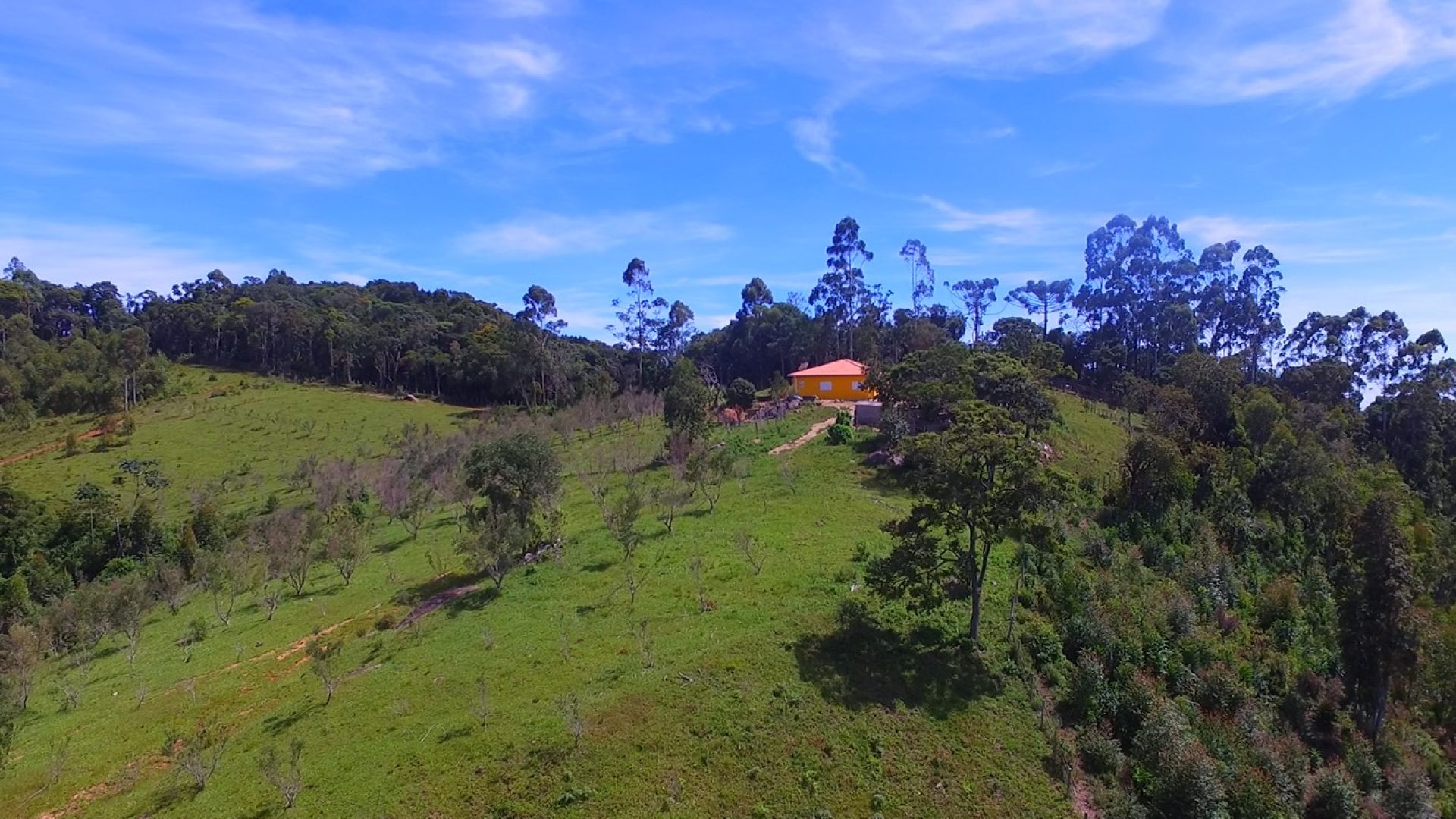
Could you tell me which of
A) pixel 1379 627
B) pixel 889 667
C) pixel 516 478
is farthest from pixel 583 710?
pixel 1379 627

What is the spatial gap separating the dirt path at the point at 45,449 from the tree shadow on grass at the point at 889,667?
7710cm

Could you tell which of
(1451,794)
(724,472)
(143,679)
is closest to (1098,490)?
(1451,794)

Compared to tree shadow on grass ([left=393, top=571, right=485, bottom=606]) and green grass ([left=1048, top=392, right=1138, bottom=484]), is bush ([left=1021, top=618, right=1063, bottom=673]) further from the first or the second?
green grass ([left=1048, top=392, right=1138, bottom=484])

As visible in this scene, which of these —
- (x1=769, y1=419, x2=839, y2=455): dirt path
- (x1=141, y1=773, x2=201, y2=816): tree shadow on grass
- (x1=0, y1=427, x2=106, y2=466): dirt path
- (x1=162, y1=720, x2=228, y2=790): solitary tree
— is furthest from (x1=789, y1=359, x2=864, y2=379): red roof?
(x1=0, y1=427, x2=106, y2=466): dirt path

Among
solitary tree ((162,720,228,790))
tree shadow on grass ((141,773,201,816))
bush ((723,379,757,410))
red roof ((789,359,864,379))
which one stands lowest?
tree shadow on grass ((141,773,201,816))

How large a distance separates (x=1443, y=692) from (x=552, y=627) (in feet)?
124

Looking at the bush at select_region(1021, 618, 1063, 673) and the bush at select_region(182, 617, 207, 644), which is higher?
the bush at select_region(1021, 618, 1063, 673)

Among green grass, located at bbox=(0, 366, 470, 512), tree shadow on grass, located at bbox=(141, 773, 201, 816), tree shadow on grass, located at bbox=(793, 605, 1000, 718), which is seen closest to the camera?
tree shadow on grass, located at bbox=(141, 773, 201, 816)

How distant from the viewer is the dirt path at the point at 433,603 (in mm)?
27500

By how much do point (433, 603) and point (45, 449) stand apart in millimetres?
64675

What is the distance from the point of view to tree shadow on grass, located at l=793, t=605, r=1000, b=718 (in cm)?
2102

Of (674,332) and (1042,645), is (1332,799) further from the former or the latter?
(674,332)

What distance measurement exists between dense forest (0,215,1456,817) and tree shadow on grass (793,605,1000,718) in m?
0.34

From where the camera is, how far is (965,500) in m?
23.0
